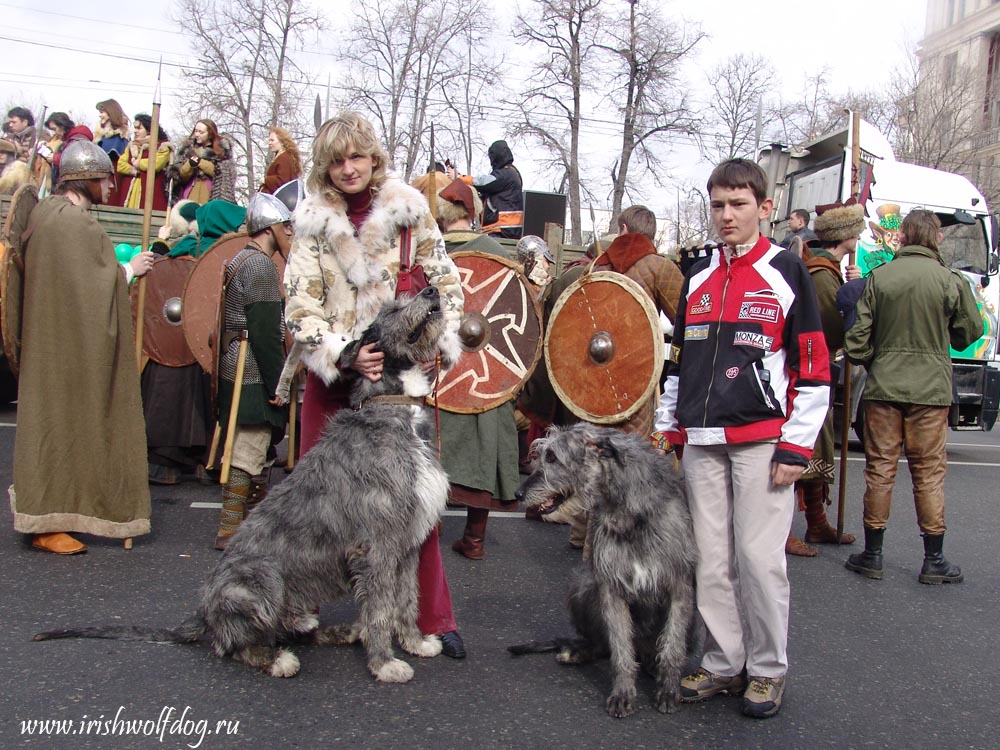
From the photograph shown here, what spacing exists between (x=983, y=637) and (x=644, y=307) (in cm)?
245

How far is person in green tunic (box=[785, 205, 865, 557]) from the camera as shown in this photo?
18.4 ft

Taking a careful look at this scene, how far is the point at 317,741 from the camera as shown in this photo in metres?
2.93

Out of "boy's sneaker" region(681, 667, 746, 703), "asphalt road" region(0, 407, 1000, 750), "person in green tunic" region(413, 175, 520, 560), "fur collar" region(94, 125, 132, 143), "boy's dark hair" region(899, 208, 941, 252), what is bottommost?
"asphalt road" region(0, 407, 1000, 750)

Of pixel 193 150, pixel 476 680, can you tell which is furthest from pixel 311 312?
pixel 193 150

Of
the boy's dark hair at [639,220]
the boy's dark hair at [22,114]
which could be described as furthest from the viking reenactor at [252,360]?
the boy's dark hair at [22,114]

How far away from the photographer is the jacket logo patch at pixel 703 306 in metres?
3.35

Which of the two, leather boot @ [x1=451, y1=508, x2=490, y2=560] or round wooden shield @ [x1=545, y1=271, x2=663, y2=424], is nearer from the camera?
round wooden shield @ [x1=545, y1=271, x2=663, y2=424]

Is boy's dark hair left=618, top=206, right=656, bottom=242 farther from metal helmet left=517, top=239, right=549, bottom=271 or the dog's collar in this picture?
the dog's collar

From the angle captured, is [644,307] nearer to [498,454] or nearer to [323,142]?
[498,454]

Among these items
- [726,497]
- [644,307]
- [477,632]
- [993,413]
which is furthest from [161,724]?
[993,413]

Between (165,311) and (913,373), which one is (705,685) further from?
(165,311)

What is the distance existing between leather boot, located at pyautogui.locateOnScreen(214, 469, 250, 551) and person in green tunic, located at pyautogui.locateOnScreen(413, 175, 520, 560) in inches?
49.8

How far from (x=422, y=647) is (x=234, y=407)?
2.17 metres

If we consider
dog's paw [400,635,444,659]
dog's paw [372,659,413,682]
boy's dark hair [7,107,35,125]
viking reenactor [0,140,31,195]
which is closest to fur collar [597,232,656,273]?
dog's paw [400,635,444,659]
